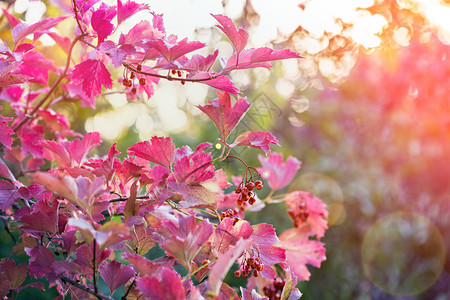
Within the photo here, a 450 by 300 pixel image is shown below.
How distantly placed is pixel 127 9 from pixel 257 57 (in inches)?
9.7

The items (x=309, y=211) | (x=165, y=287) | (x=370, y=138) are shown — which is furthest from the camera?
(x=370, y=138)

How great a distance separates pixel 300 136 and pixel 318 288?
4.90 feet

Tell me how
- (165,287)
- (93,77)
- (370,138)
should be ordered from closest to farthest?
(165,287) < (93,77) < (370,138)

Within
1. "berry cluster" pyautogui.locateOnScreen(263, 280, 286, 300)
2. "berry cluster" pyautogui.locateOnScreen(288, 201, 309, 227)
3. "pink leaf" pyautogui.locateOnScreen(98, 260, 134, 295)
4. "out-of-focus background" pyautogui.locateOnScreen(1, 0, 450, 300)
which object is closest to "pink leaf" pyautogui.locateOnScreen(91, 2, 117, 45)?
"pink leaf" pyautogui.locateOnScreen(98, 260, 134, 295)

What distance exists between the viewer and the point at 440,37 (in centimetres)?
349

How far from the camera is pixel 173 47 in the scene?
665mm

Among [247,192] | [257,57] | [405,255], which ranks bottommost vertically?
[405,255]

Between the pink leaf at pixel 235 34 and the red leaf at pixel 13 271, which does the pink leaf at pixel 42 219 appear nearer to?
the red leaf at pixel 13 271

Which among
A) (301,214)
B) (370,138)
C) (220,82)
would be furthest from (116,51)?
(370,138)

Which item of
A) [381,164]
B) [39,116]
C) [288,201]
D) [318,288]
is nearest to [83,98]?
[39,116]

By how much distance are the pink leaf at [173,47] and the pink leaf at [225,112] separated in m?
0.09

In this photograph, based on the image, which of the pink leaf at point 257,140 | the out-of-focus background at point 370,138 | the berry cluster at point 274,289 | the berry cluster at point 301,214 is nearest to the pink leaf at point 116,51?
the pink leaf at point 257,140

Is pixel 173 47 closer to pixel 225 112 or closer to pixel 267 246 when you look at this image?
pixel 225 112

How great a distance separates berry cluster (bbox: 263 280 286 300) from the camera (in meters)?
0.93
